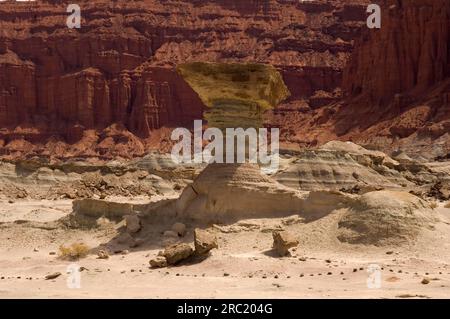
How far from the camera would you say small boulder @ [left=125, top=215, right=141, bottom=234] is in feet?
55.6

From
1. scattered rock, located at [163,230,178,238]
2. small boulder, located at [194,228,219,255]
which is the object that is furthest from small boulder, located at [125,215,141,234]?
small boulder, located at [194,228,219,255]

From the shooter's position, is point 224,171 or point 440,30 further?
point 440,30

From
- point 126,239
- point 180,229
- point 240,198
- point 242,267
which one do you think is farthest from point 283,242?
point 126,239

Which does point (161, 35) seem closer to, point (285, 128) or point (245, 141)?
point (285, 128)

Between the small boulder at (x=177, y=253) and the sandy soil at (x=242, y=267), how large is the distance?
9.4 inches

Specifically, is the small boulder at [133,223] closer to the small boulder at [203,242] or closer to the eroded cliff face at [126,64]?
the small boulder at [203,242]

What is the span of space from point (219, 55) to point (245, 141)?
9298 centimetres

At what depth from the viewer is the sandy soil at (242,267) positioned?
36.7ft

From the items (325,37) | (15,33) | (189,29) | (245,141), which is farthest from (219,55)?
(245,141)

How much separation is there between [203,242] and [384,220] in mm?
4006

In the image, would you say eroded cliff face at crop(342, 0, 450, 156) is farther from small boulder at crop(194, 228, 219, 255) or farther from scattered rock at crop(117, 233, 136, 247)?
small boulder at crop(194, 228, 219, 255)

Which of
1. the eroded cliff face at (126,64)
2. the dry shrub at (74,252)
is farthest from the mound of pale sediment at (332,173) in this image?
the eroded cliff face at (126,64)

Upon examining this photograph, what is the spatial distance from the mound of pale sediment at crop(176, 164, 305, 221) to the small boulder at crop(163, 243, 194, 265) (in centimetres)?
264

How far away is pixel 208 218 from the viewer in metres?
16.9
